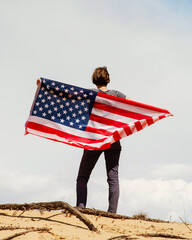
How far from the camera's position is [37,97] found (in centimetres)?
588

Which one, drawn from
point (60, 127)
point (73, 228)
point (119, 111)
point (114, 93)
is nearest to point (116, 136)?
point (119, 111)

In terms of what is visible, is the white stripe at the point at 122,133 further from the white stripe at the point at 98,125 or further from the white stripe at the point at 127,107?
the white stripe at the point at 127,107

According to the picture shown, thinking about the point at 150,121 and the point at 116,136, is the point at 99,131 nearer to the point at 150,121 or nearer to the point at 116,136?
the point at 116,136

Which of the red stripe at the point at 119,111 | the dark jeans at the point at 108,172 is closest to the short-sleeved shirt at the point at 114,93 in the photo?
the red stripe at the point at 119,111

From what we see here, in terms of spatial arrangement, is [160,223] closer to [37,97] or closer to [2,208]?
[2,208]

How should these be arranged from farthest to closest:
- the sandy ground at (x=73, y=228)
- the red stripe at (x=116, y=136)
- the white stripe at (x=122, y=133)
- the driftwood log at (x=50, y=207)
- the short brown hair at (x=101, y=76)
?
the white stripe at (x=122, y=133), the red stripe at (x=116, y=136), the short brown hair at (x=101, y=76), the driftwood log at (x=50, y=207), the sandy ground at (x=73, y=228)

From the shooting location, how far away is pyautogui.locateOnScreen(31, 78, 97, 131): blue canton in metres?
5.82

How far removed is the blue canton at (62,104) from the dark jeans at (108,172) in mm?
666

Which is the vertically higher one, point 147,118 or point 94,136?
point 147,118

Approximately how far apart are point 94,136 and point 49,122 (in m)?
0.80

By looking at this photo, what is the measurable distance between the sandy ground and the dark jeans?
539 mm

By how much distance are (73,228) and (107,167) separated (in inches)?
66.8

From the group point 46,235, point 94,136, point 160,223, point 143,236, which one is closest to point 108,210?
point 160,223

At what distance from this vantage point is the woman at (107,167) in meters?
5.24
